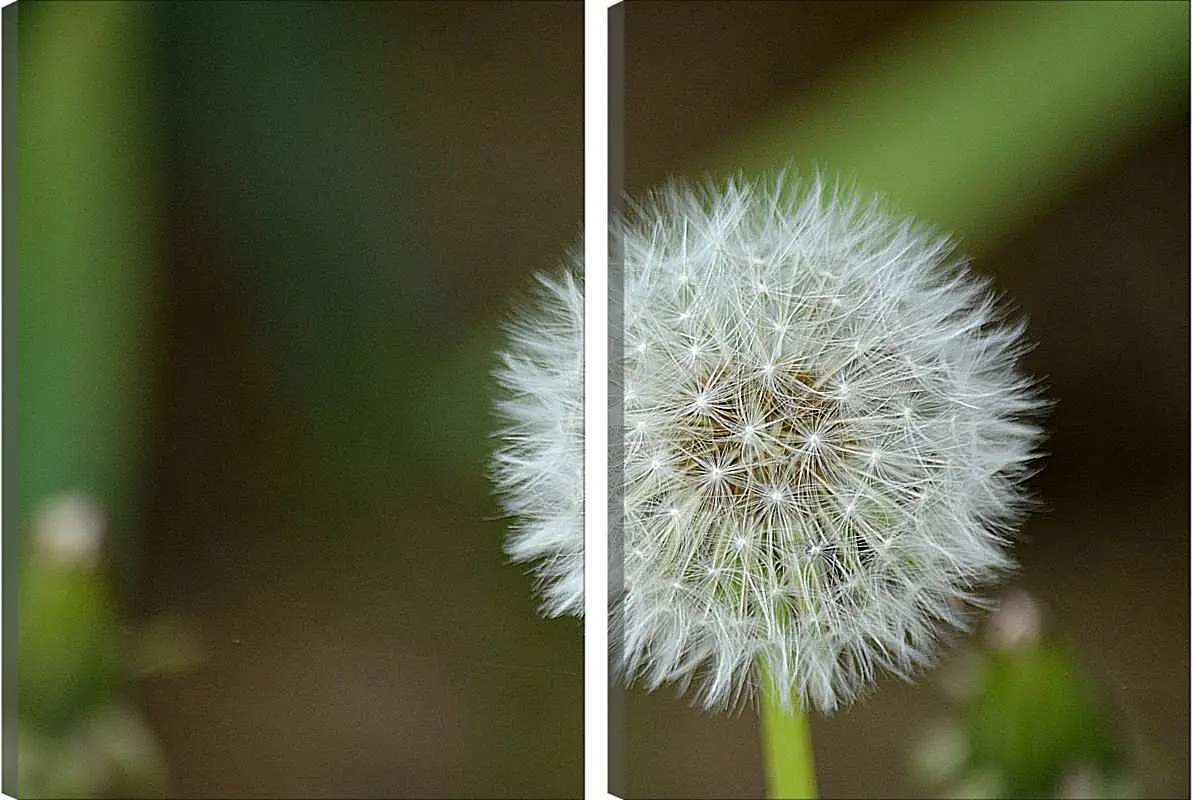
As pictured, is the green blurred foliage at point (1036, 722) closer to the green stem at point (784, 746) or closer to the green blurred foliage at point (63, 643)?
the green stem at point (784, 746)

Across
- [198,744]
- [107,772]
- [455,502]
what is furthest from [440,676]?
[107,772]

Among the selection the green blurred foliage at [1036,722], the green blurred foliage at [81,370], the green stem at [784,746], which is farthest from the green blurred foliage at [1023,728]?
the green blurred foliage at [81,370]

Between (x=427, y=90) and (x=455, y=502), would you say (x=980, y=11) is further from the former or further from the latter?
(x=455, y=502)

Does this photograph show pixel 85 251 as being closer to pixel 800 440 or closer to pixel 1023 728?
pixel 800 440

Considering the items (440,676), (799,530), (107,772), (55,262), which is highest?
(55,262)

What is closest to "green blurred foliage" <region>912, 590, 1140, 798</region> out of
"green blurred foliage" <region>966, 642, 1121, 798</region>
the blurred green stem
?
"green blurred foliage" <region>966, 642, 1121, 798</region>

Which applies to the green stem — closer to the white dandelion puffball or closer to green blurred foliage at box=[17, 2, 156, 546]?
the white dandelion puffball

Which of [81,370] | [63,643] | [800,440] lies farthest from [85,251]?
[800,440]
